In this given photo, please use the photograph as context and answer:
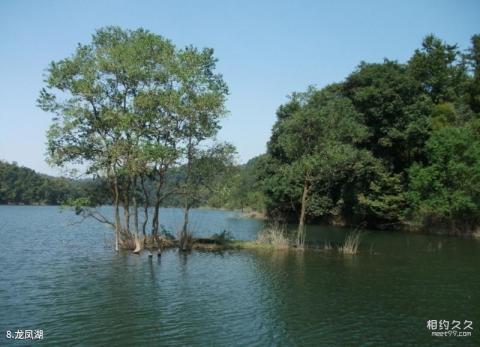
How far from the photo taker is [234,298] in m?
18.0

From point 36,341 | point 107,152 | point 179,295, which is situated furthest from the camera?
point 107,152

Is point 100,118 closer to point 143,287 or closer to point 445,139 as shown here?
point 143,287

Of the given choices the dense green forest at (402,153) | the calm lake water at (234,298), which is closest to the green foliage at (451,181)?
the dense green forest at (402,153)

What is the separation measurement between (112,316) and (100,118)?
16247mm

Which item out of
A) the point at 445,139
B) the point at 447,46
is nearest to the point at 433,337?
the point at 445,139

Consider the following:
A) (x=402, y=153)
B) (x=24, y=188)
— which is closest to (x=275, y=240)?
(x=402, y=153)

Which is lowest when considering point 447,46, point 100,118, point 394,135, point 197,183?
point 197,183

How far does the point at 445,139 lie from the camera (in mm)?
47062

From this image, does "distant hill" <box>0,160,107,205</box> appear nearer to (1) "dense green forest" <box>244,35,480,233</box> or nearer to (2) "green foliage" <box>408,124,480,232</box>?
(1) "dense green forest" <box>244,35,480,233</box>

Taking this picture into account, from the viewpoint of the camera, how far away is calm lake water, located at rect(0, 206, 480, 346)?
536 inches

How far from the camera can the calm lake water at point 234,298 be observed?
13.6 meters

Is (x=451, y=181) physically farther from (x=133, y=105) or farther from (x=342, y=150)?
(x=133, y=105)

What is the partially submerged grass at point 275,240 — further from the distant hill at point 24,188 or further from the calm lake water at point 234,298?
the distant hill at point 24,188

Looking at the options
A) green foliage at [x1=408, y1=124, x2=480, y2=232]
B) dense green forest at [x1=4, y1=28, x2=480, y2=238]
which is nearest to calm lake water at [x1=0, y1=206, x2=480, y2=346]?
dense green forest at [x1=4, y1=28, x2=480, y2=238]
